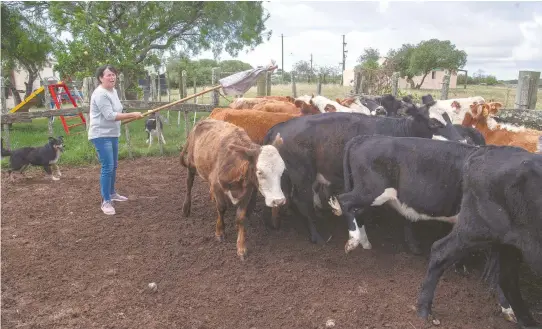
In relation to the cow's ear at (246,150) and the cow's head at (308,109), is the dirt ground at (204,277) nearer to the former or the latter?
the cow's ear at (246,150)

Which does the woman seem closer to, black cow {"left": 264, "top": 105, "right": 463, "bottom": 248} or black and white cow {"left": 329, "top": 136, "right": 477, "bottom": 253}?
black cow {"left": 264, "top": 105, "right": 463, "bottom": 248}

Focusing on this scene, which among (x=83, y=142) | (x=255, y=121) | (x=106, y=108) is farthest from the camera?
(x=83, y=142)

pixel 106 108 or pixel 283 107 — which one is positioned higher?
pixel 106 108

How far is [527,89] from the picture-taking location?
692 cm

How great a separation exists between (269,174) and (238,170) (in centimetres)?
38

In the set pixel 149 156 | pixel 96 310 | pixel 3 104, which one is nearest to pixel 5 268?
pixel 96 310

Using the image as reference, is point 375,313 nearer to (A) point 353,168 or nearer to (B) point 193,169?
(A) point 353,168

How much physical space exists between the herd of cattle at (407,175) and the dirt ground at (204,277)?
0.23 m

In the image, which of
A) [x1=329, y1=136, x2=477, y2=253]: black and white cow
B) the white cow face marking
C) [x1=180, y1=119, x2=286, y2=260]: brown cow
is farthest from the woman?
[x1=329, y1=136, x2=477, y2=253]: black and white cow

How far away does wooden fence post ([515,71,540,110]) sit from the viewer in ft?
22.4

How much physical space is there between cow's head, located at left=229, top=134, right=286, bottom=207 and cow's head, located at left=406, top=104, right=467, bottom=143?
1954mm

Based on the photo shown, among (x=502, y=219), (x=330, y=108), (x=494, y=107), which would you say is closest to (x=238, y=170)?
(x=502, y=219)

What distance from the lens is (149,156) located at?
33.0 feet

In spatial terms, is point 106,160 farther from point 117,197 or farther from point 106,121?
point 117,197
